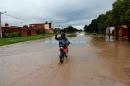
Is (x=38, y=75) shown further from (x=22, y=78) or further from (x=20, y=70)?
(x=20, y=70)

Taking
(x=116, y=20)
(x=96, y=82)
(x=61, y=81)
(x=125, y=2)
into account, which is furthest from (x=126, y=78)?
(x=116, y=20)

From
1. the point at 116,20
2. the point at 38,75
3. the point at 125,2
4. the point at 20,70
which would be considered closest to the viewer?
the point at 38,75

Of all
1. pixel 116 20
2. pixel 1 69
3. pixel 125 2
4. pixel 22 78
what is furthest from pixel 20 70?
pixel 116 20

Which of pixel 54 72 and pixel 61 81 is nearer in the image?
pixel 61 81

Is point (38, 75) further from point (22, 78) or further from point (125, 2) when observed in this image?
point (125, 2)

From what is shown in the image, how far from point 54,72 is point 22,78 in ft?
6.12

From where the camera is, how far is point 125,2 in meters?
43.8

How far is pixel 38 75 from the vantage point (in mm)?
11672

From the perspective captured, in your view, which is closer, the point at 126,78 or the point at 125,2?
the point at 126,78

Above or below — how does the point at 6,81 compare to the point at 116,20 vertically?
below

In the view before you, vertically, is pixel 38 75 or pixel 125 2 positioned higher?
pixel 125 2

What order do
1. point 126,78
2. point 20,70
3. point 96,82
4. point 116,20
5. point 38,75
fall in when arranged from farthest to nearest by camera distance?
point 116,20 → point 20,70 → point 38,75 → point 126,78 → point 96,82

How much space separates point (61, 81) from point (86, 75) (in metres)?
1.54

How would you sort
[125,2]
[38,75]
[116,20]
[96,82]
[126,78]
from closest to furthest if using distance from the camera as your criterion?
[96,82] < [126,78] < [38,75] < [125,2] < [116,20]
